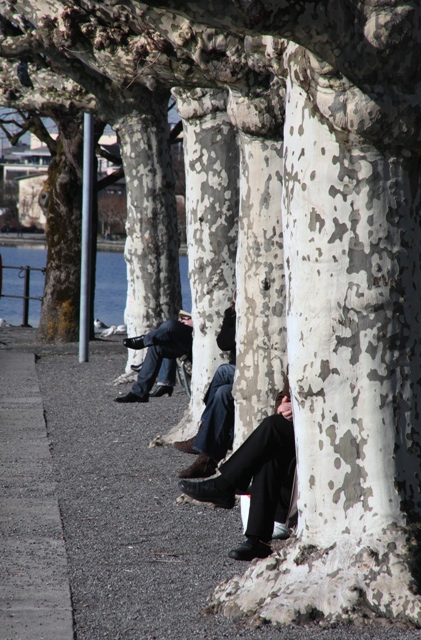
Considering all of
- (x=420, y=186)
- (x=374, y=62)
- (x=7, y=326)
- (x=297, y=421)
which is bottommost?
(x=7, y=326)

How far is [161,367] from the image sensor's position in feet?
37.1

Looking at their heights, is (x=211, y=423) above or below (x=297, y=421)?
below

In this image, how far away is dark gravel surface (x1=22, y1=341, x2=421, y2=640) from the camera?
4.14m

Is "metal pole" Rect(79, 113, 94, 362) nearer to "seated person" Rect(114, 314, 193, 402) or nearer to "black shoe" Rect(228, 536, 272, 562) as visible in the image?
"seated person" Rect(114, 314, 193, 402)

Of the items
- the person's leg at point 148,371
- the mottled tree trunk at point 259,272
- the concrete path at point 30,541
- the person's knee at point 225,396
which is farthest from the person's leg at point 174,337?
the mottled tree trunk at point 259,272

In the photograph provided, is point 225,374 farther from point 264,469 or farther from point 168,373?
point 168,373

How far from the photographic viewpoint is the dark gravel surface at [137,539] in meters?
4.14

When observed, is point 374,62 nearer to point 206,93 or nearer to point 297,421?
point 297,421

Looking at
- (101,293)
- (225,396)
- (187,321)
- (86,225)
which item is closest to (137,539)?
(225,396)

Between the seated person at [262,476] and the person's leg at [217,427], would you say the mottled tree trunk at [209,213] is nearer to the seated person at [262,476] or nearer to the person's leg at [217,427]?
the person's leg at [217,427]

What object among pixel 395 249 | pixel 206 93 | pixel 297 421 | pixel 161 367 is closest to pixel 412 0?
pixel 395 249

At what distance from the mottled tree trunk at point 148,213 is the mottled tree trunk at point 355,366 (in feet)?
25.3

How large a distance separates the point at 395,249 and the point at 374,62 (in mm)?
793

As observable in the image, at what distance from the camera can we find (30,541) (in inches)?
213
